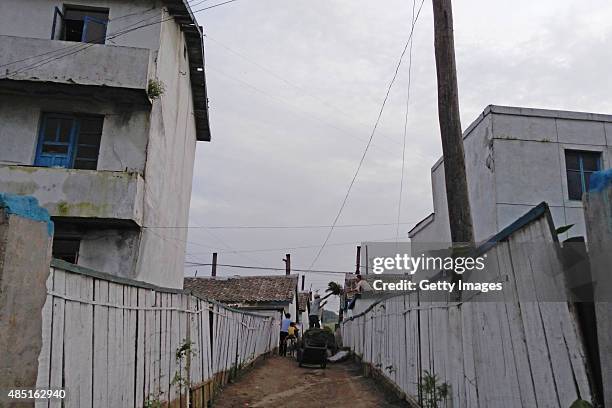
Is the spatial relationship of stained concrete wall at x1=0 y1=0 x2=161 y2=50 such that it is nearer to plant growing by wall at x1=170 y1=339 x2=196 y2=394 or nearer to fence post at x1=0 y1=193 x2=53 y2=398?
plant growing by wall at x1=170 y1=339 x2=196 y2=394

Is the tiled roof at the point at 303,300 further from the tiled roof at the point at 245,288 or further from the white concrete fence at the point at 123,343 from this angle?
the white concrete fence at the point at 123,343

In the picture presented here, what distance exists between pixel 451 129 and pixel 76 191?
27.1 ft

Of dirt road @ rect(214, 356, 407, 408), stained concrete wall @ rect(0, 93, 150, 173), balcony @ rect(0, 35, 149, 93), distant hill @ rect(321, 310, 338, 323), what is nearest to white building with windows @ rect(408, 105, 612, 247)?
dirt road @ rect(214, 356, 407, 408)

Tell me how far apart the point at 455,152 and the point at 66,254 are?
8939mm

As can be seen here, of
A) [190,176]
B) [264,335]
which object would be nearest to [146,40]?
[190,176]

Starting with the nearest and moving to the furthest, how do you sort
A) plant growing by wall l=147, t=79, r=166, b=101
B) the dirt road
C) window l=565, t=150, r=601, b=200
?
the dirt road → plant growing by wall l=147, t=79, r=166, b=101 → window l=565, t=150, r=601, b=200

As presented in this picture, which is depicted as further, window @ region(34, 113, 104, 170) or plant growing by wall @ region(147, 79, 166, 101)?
window @ region(34, 113, 104, 170)

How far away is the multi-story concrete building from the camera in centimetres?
1123

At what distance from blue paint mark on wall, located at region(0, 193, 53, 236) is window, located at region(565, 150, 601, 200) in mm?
12783

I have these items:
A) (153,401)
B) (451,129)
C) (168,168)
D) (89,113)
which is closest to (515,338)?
(451,129)

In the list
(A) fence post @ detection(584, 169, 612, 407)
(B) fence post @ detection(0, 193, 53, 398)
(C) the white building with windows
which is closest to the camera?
(A) fence post @ detection(584, 169, 612, 407)

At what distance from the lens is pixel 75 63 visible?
1156cm

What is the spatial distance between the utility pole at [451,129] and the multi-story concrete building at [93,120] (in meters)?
7.16

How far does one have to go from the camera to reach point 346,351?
2123cm
